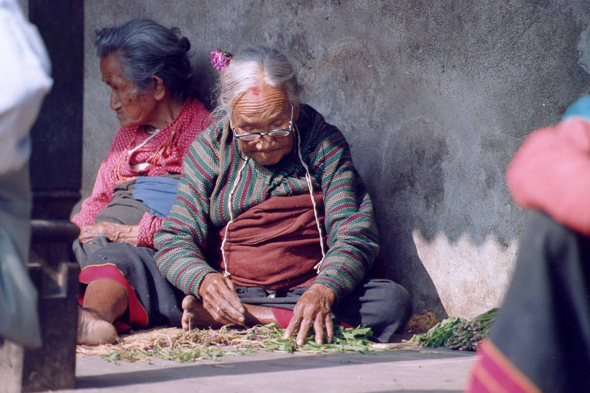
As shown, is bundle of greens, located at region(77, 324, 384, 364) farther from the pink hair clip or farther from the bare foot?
the pink hair clip

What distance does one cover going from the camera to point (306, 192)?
4.16m

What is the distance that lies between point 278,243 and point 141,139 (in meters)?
1.55

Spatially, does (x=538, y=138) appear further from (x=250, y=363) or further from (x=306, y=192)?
(x=306, y=192)

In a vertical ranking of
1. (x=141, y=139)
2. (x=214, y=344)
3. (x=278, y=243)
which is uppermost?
(x=141, y=139)

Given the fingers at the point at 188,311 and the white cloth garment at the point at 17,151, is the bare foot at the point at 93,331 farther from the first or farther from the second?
the white cloth garment at the point at 17,151

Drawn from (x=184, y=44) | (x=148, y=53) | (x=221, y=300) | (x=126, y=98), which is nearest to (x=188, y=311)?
(x=221, y=300)

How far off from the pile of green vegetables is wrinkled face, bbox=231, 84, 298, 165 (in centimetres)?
119

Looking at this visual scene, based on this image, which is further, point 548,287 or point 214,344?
point 214,344

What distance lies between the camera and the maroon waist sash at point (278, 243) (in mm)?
4078

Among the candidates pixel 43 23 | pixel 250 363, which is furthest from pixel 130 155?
pixel 43 23

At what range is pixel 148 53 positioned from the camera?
198 inches

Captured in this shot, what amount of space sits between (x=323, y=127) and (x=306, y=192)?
0.37 metres

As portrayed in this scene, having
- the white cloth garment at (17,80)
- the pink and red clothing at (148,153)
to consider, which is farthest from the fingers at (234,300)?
the white cloth garment at (17,80)

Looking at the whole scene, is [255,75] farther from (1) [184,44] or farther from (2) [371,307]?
(1) [184,44]
